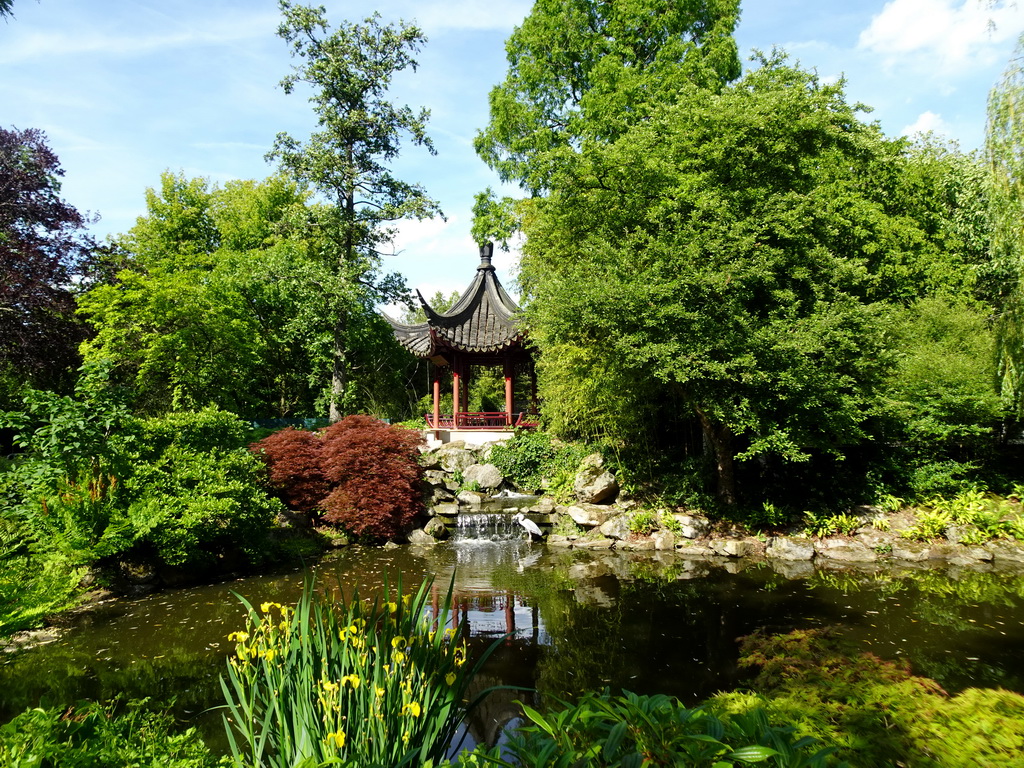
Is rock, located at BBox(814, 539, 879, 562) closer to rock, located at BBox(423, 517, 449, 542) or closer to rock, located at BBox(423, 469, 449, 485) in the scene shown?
rock, located at BBox(423, 517, 449, 542)

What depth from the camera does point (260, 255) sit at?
17.0 m

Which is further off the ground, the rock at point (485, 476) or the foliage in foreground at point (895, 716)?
the rock at point (485, 476)

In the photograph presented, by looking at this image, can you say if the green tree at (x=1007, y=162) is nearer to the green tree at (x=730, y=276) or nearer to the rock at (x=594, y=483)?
the green tree at (x=730, y=276)

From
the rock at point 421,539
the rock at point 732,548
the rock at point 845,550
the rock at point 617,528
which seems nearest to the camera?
the rock at point 845,550

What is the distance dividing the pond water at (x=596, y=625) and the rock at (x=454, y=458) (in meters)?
4.89

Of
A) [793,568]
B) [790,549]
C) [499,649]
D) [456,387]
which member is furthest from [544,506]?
[499,649]

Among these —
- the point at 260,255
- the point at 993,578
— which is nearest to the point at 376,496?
the point at 993,578

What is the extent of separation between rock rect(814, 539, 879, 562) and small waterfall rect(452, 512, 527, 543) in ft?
16.0


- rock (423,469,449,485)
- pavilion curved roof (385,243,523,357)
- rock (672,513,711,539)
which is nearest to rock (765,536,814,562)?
rock (672,513,711,539)

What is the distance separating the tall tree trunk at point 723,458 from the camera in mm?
10438

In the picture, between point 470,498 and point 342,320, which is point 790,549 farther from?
point 342,320

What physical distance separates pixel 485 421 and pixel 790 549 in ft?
30.3

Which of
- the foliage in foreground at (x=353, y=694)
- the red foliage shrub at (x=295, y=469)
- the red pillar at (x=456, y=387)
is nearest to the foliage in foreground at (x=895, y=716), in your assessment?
the foliage in foreground at (x=353, y=694)

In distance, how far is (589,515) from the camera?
1081 cm
